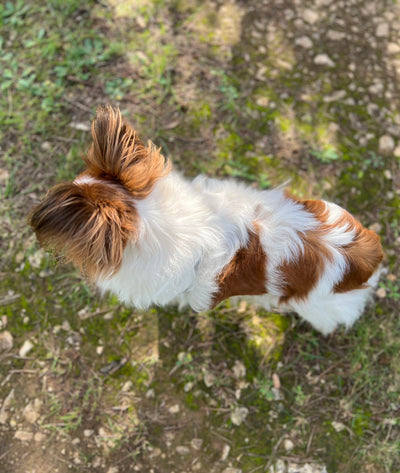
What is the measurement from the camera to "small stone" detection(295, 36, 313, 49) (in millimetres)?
3744

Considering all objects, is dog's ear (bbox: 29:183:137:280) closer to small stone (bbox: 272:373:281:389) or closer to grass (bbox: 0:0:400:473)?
grass (bbox: 0:0:400:473)

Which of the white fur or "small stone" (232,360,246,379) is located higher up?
the white fur

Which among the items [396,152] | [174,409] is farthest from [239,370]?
[396,152]

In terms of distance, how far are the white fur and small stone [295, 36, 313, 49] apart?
2.31m

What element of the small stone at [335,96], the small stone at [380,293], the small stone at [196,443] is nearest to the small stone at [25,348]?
the small stone at [196,443]

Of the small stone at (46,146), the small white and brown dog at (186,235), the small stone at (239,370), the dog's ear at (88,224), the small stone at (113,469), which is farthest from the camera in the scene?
the small stone at (46,146)

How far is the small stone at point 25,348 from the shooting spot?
3008mm

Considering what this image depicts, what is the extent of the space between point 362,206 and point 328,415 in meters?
1.85

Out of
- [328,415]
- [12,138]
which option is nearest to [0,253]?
[12,138]

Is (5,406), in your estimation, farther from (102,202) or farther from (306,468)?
(306,468)

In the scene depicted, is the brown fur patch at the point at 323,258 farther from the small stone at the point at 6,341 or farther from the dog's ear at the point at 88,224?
the small stone at the point at 6,341

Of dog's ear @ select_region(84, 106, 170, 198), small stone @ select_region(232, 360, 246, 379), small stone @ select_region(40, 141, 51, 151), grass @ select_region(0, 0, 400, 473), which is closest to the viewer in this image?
dog's ear @ select_region(84, 106, 170, 198)

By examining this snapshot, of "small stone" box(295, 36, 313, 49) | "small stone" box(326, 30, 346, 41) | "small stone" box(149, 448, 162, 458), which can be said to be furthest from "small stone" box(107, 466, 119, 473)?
"small stone" box(326, 30, 346, 41)

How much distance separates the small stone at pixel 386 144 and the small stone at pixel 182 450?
3.18m
